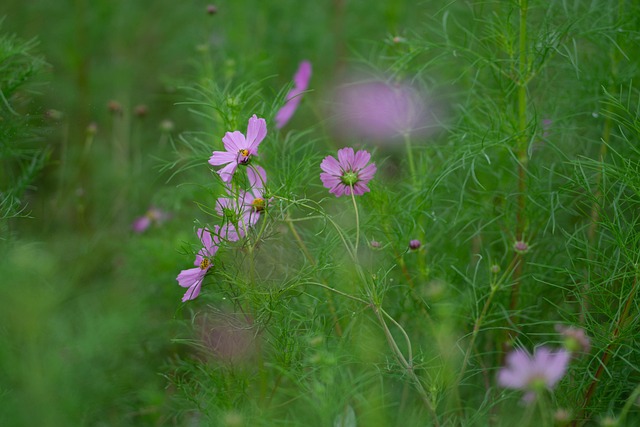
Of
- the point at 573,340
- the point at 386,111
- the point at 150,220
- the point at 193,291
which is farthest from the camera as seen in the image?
the point at 150,220

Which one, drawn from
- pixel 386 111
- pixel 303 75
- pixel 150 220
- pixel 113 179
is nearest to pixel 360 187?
pixel 386 111

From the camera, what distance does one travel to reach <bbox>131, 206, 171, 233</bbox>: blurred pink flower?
5.05 ft

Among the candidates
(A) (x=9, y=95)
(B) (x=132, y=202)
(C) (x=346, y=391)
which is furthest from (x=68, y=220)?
(C) (x=346, y=391)

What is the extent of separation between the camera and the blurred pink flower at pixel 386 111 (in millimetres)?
1240

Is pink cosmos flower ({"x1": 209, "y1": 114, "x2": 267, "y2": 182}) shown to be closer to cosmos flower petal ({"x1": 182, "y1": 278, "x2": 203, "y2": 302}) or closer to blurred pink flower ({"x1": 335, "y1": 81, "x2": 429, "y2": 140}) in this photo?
cosmos flower petal ({"x1": 182, "y1": 278, "x2": 203, "y2": 302})

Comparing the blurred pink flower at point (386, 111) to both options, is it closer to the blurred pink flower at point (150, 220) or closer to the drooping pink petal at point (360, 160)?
the drooping pink petal at point (360, 160)

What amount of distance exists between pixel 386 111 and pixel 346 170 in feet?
1.25

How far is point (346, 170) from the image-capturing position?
928 mm

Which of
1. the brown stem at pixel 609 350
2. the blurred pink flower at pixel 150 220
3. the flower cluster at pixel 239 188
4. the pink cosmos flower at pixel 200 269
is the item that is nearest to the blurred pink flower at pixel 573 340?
the brown stem at pixel 609 350

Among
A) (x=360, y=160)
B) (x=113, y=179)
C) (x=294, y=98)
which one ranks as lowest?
(x=113, y=179)

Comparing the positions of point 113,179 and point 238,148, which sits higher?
point 238,148

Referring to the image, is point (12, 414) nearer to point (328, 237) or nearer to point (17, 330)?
point (17, 330)

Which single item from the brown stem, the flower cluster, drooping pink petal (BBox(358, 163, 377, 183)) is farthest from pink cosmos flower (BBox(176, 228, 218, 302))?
the brown stem

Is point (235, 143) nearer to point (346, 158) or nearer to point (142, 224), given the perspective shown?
point (346, 158)
